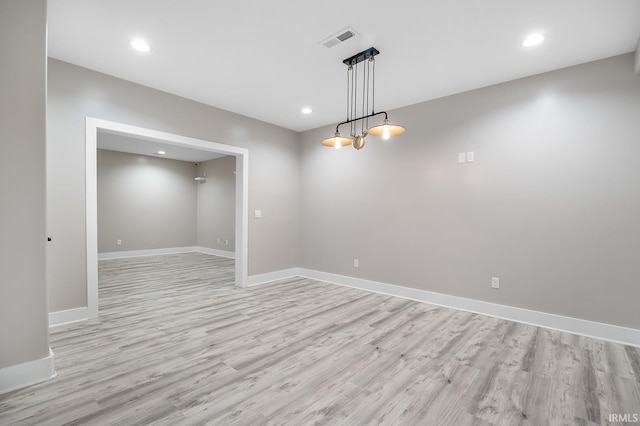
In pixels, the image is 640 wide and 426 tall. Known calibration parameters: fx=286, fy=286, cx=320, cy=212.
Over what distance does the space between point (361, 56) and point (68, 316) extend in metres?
4.23

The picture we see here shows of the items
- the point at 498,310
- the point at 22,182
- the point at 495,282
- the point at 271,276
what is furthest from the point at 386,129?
the point at 271,276

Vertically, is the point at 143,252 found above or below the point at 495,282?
below

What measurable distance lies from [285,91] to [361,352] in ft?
10.7

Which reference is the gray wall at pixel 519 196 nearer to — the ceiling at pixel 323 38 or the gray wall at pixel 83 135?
the ceiling at pixel 323 38

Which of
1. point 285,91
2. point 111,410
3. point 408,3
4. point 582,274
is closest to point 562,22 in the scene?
point 408,3

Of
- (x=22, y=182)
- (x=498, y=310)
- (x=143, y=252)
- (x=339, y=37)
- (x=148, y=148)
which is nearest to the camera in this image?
(x=22, y=182)

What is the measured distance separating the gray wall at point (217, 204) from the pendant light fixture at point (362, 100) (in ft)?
15.3

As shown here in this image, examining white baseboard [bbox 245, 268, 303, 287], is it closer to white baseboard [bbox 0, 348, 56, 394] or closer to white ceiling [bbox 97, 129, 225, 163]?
white baseboard [bbox 0, 348, 56, 394]

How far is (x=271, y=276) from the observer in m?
5.24

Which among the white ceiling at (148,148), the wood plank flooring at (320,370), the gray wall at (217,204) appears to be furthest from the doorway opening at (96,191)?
the gray wall at (217,204)

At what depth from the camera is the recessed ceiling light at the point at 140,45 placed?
8.95ft

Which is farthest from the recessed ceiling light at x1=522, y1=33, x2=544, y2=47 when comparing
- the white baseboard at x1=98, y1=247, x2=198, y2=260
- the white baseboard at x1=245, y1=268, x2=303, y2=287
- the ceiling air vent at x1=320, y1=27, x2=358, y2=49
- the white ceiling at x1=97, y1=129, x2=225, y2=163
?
the white baseboard at x1=98, y1=247, x2=198, y2=260

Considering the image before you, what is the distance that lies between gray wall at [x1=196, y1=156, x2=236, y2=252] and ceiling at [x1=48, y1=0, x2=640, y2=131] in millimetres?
4447

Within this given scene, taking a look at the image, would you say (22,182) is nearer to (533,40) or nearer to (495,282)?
(533,40)
